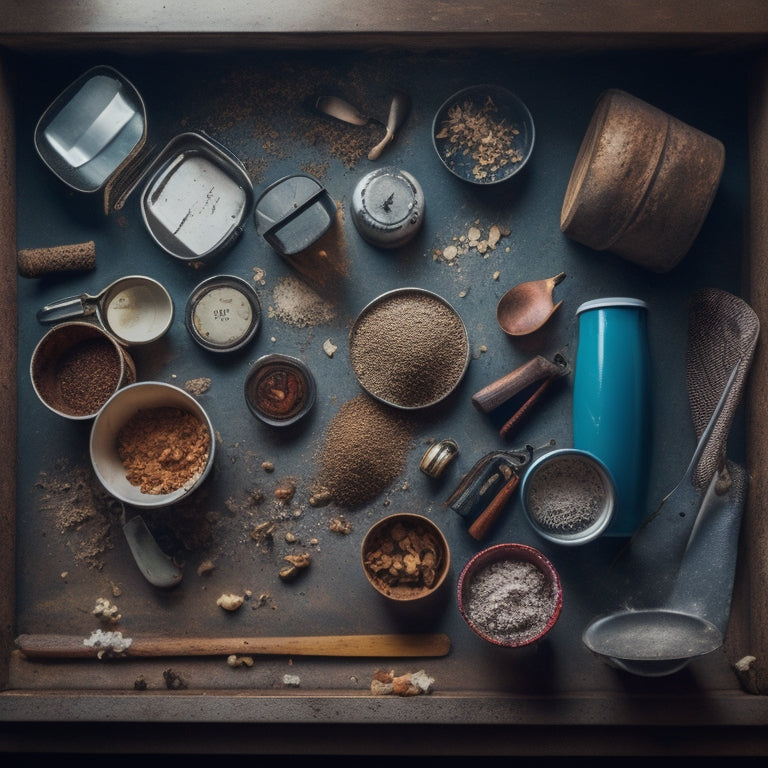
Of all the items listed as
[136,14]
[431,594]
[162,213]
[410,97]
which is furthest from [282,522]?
[136,14]

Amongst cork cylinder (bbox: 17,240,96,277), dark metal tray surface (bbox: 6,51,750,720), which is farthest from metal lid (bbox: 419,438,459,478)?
cork cylinder (bbox: 17,240,96,277)

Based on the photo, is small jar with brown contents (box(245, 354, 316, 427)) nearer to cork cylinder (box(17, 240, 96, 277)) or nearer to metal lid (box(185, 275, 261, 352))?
metal lid (box(185, 275, 261, 352))

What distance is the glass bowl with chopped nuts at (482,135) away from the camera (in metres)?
1.68

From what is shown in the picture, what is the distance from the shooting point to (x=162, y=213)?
5.58ft

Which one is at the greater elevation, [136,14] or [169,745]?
[136,14]

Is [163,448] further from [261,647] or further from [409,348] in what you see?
[409,348]

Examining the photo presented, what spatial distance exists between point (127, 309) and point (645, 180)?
1.19 m

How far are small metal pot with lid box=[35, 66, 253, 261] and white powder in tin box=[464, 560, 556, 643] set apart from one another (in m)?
0.97

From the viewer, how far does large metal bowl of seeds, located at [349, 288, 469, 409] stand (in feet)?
5.34

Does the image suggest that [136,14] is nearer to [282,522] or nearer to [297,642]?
[282,522]

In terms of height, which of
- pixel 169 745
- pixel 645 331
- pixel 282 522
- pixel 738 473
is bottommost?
pixel 169 745

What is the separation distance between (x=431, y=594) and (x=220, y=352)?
0.72 metres

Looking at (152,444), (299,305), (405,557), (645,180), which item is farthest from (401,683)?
(645,180)

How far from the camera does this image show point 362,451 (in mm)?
1631
